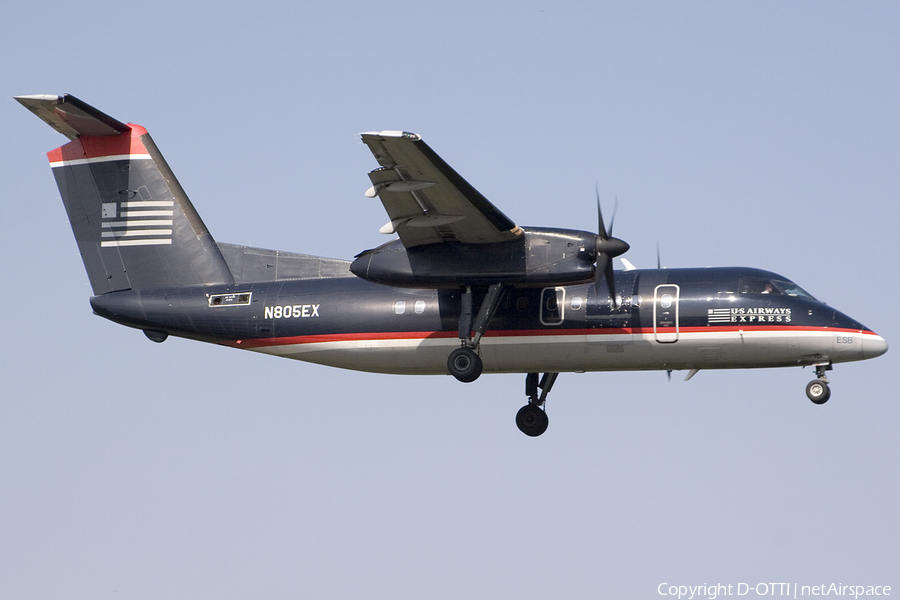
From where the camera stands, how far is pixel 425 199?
1792cm

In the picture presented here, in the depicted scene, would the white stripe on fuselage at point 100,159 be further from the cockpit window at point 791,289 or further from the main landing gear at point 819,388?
the main landing gear at point 819,388

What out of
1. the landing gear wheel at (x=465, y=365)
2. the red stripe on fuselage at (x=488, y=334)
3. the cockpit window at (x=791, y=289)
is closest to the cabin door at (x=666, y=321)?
the red stripe on fuselage at (x=488, y=334)

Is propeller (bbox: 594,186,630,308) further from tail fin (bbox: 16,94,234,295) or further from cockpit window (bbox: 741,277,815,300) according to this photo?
tail fin (bbox: 16,94,234,295)

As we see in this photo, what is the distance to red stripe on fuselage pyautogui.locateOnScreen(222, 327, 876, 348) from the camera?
1903cm

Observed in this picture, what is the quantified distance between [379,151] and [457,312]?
449cm

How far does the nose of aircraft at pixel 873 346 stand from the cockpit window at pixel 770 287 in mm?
1155

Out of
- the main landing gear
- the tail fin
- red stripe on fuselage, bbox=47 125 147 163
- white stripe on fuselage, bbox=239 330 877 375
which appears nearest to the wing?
white stripe on fuselage, bbox=239 330 877 375

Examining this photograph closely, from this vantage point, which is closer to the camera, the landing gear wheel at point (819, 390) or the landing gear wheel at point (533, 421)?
the landing gear wheel at point (819, 390)

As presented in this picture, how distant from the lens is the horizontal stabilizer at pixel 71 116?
19688mm

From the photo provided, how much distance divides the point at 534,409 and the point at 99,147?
9.95m

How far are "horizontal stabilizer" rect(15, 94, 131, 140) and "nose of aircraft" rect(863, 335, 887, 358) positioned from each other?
1432 centimetres

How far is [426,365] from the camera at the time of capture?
20.5m

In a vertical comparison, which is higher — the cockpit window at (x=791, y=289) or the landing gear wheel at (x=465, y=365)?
the cockpit window at (x=791, y=289)

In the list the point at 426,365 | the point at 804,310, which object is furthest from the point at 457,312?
the point at 804,310
